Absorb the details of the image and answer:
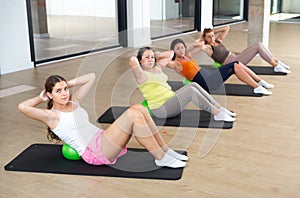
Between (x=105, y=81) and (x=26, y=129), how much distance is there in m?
1.94

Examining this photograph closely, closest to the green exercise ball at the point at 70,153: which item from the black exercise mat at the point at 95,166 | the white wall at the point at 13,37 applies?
the black exercise mat at the point at 95,166

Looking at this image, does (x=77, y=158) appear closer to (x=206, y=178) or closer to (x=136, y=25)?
(x=206, y=178)

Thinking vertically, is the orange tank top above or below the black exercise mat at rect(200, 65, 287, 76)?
above

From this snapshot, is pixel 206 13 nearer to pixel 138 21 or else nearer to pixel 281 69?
pixel 138 21

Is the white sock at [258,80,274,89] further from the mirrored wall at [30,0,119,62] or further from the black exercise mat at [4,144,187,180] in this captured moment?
the mirrored wall at [30,0,119,62]

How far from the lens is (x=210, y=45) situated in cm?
541

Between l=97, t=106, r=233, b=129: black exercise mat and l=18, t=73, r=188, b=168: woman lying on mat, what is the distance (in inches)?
35.3

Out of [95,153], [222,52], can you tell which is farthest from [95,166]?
[222,52]

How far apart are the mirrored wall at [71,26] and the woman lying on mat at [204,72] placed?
9.30ft

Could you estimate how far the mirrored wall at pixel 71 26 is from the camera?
22.0ft

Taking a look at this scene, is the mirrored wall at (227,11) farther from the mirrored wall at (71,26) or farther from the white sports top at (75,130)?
the white sports top at (75,130)

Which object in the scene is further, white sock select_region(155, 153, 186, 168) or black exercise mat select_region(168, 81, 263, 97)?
black exercise mat select_region(168, 81, 263, 97)

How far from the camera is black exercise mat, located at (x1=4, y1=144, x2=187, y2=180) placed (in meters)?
2.90

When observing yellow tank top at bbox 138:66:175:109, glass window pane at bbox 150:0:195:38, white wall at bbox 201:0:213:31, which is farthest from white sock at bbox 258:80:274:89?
white wall at bbox 201:0:213:31
